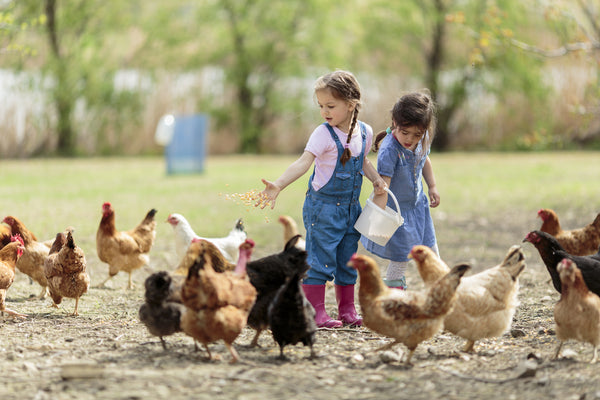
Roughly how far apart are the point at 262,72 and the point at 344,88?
20.3 meters

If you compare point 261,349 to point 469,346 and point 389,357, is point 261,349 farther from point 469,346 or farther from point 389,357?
point 469,346

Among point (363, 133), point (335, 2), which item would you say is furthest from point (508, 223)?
point (335, 2)

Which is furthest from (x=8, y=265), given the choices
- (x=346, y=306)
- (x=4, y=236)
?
(x=346, y=306)

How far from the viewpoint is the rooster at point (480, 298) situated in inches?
180

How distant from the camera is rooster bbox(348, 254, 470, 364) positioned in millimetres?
4344

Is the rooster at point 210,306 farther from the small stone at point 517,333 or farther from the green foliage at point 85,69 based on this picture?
the green foliage at point 85,69

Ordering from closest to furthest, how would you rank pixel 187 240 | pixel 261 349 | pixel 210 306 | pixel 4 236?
pixel 210 306 < pixel 261 349 < pixel 4 236 < pixel 187 240

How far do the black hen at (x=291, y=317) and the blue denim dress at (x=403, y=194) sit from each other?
1271 millimetres

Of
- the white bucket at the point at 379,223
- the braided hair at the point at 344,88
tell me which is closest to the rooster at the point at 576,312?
the white bucket at the point at 379,223

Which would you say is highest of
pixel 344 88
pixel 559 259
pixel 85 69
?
pixel 85 69

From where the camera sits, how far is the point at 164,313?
14.7 ft

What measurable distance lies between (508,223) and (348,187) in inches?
233

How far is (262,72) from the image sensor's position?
25125 mm

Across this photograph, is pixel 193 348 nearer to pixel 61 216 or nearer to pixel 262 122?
pixel 61 216
